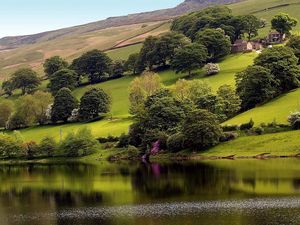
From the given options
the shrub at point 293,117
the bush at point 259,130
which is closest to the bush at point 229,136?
the bush at point 259,130

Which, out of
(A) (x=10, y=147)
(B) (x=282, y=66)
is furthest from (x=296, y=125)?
(A) (x=10, y=147)

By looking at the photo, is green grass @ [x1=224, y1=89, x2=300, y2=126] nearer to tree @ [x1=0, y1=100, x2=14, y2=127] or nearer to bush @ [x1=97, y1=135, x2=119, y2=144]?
bush @ [x1=97, y1=135, x2=119, y2=144]

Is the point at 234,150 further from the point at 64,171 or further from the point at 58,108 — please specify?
the point at 58,108

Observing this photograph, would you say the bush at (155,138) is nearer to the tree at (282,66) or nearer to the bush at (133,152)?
the bush at (133,152)

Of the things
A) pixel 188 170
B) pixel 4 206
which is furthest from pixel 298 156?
pixel 4 206

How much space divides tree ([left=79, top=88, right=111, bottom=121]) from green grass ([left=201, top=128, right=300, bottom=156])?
64.3 meters

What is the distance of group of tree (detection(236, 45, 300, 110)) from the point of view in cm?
14312

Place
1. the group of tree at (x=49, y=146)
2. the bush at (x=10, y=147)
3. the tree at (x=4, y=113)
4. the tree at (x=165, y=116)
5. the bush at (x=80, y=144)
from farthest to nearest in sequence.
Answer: the tree at (x=4, y=113) < the bush at (x=10, y=147) < the group of tree at (x=49, y=146) < the bush at (x=80, y=144) < the tree at (x=165, y=116)

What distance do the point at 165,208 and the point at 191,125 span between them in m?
56.3

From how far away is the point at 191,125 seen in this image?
124 metres

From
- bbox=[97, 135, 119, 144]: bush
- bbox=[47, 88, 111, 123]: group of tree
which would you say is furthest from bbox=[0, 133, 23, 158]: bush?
bbox=[47, 88, 111, 123]: group of tree

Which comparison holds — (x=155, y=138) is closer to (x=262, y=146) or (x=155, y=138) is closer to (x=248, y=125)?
(x=248, y=125)

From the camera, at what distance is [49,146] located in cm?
15088

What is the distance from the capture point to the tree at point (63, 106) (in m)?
182
